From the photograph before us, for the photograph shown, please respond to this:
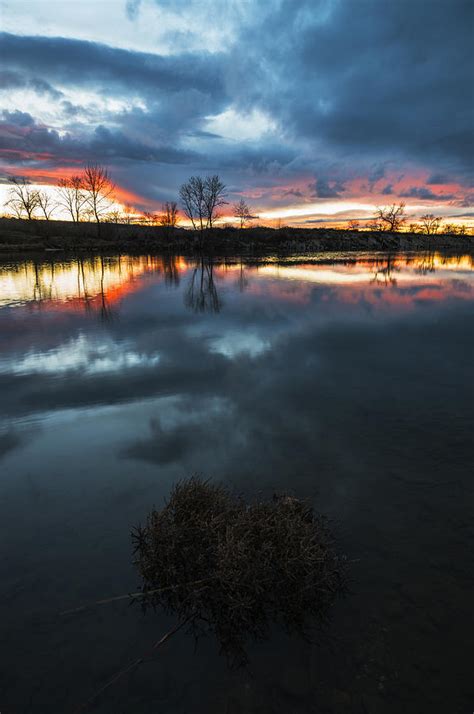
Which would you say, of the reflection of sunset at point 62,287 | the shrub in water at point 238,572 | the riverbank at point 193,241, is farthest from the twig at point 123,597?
the riverbank at point 193,241

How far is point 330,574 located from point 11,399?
6780 millimetres

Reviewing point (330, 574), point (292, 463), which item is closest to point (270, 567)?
point (330, 574)

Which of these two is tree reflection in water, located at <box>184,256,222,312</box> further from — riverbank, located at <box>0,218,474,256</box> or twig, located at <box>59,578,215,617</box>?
riverbank, located at <box>0,218,474,256</box>

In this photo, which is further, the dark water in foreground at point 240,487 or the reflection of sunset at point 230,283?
the reflection of sunset at point 230,283

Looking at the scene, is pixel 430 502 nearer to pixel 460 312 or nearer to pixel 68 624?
pixel 68 624

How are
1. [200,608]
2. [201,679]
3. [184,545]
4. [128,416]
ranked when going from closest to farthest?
1. [201,679]
2. [200,608]
3. [184,545]
4. [128,416]

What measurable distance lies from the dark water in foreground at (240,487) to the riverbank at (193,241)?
54.8m

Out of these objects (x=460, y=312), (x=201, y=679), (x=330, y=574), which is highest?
(x=460, y=312)

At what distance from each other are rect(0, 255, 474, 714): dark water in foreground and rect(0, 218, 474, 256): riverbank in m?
54.8

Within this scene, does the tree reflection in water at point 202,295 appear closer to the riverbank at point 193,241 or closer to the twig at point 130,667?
the twig at point 130,667

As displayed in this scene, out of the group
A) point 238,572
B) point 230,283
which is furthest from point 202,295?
point 238,572

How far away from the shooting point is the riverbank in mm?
69562

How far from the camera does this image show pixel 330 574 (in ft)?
11.2

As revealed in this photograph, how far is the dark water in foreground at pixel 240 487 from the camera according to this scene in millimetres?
2799
